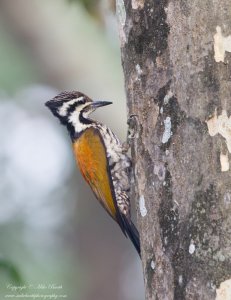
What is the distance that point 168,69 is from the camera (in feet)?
10.5

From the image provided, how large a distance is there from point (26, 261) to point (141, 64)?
4.93 metres

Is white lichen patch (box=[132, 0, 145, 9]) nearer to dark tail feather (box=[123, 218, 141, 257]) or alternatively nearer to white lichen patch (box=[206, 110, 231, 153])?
white lichen patch (box=[206, 110, 231, 153])

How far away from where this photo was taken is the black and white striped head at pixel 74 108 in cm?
468

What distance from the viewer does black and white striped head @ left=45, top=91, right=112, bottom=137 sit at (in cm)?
468

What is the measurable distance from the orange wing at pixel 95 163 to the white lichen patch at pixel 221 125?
1.63m

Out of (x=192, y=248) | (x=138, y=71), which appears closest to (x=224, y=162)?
(x=192, y=248)

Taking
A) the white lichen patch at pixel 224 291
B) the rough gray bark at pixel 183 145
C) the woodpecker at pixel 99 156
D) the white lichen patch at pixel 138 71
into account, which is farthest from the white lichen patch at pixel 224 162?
the woodpecker at pixel 99 156

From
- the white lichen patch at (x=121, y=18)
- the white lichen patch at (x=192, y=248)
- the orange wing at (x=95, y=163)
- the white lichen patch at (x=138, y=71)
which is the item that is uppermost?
the white lichen patch at (x=121, y=18)

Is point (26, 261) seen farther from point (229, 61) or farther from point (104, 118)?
point (229, 61)

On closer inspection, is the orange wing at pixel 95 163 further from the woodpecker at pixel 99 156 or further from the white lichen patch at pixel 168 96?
the white lichen patch at pixel 168 96

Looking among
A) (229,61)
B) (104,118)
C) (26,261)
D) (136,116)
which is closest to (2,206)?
(26,261)

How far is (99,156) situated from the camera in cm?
466

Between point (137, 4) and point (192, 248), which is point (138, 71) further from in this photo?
point (192, 248)

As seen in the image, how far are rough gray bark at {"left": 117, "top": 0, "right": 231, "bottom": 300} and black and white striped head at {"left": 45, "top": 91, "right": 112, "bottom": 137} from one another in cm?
126
